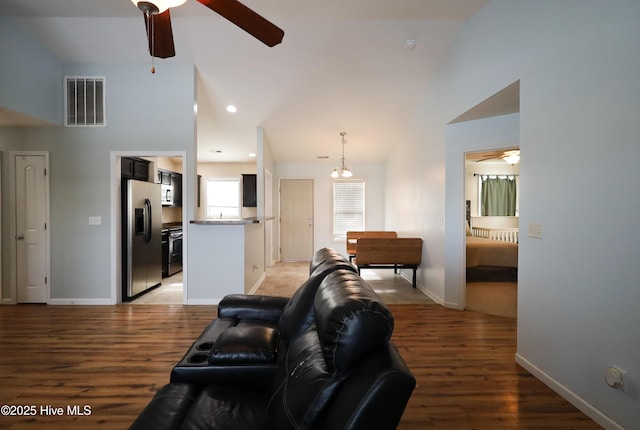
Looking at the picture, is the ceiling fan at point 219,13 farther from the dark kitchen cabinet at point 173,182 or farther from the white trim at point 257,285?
the dark kitchen cabinet at point 173,182

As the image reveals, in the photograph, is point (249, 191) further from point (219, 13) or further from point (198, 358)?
point (198, 358)

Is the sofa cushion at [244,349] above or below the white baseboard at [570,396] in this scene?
above

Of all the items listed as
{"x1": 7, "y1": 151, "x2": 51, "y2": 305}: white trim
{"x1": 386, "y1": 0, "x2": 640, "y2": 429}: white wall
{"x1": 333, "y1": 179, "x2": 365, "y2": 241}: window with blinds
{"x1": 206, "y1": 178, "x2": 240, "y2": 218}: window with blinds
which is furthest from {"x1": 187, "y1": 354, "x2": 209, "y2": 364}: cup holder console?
{"x1": 206, "y1": 178, "x2": 240, "y2": 218}: window with blinds

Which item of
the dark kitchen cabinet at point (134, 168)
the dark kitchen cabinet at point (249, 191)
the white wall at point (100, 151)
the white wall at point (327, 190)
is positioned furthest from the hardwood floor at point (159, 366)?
the white wall at point (327, 190)

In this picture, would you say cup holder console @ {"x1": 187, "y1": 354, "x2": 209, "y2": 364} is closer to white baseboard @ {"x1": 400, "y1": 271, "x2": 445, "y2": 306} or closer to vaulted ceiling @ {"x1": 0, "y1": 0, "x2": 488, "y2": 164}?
vaulted ceiling @ {"x1": 0, "y1": 0, "x2": 488, "y2": 164}

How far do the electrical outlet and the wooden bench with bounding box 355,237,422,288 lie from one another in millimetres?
2420

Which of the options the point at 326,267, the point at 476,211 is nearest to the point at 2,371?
the point at 326,267

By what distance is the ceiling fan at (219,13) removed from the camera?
160 cm

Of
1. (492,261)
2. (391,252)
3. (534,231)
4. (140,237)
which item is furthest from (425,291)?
(140,237)

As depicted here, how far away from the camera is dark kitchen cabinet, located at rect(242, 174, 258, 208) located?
7.35 metres

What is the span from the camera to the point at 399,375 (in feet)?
2.96

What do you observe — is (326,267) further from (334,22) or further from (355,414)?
(334,22)

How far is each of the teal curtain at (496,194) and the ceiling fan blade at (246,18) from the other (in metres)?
7.26

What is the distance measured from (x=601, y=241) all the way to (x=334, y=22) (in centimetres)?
334
